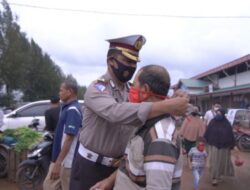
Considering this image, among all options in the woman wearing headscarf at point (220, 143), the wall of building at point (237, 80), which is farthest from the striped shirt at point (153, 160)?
the wall of building at point (237, 80)

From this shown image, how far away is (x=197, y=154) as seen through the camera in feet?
Result: 28.2

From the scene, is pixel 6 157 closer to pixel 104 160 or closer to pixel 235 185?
pixel 235 185

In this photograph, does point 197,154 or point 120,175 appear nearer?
point 120,175

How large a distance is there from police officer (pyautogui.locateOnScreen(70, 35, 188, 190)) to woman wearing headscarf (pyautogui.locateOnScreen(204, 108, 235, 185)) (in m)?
7.15

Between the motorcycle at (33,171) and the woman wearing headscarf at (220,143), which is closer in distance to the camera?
the motorcycle at (33,171)

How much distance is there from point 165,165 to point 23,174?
6099 mm

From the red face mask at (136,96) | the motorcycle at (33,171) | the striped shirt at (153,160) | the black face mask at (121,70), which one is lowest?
the motorcycle at (33,171)

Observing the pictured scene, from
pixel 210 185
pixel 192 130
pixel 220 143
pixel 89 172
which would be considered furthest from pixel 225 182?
pixel 89 172

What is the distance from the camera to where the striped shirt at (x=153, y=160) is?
2.11m

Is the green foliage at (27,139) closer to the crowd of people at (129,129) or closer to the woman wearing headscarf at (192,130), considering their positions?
the woman wearing headscarf at (192,130)

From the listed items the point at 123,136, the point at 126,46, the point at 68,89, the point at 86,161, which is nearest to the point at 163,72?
the point at 126,46

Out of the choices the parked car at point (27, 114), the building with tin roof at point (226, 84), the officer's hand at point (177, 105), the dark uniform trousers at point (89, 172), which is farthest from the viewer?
the building with tin roof at point (226, 84)

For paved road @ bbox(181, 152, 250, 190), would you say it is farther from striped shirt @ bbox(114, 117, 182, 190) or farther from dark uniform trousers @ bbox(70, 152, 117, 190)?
striped shirt @ bbox(114, 117, 182, 190)

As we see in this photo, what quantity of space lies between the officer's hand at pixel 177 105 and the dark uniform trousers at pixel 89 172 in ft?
2.69
